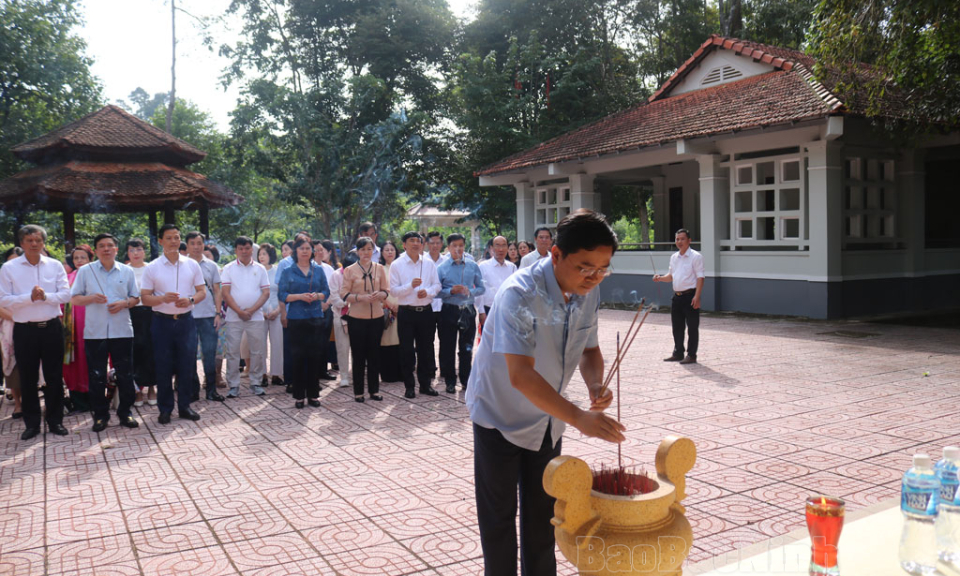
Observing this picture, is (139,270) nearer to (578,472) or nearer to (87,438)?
(87,438)

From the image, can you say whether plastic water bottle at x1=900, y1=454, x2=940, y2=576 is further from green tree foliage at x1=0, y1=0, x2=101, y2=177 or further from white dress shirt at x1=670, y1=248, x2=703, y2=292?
green tree foliage at x1=0, y1=0, x2=101, y2=177

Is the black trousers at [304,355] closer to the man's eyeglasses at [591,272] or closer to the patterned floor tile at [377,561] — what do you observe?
the patterned floor tile at [377,561]

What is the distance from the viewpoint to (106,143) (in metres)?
16.2

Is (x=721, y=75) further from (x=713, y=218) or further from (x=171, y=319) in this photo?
(x=171, y=319)

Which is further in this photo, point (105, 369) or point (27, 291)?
point (105, 369)

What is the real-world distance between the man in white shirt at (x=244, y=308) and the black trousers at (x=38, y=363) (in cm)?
202

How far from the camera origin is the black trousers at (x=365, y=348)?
8.16m

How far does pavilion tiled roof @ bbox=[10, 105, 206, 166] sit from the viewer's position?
16.1 metres

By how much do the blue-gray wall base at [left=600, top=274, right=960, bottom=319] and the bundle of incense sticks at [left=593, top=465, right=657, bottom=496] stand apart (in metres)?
11.6

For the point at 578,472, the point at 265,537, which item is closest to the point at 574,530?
the point at 578,472

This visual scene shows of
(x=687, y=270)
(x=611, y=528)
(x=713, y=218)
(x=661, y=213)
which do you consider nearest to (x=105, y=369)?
(x=611, y=528)

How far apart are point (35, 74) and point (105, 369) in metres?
20.3

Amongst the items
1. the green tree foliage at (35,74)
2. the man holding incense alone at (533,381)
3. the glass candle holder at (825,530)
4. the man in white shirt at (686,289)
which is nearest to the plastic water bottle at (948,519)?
the glass candle holder at (825,530)

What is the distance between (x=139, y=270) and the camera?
8.12 metres
